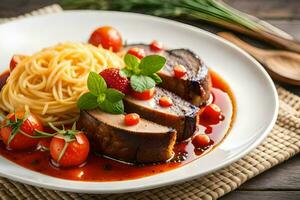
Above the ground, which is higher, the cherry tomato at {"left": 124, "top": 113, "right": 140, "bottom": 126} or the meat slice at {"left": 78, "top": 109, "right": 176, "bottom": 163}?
the cherry tomato at {"left": 124, "top": 113, "right": 140, "bottom": 126}

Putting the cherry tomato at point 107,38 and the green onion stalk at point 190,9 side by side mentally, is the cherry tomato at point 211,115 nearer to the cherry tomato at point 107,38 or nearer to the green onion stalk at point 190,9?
the cherry tomato at point 107,38

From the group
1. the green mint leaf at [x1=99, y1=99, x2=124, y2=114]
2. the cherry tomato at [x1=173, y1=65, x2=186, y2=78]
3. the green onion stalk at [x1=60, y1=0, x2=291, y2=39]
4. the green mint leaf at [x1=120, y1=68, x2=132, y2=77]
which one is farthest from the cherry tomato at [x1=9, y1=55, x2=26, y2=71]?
the green onion stalk at [x1=60, y1=0, x2=291, y2=39]

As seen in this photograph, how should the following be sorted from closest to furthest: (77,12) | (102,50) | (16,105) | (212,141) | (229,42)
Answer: (212,141), (16,105), (102,50), (229,42), (77,12)

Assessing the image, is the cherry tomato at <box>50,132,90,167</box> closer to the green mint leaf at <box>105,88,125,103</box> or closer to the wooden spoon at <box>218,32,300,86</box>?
the green mint leaf at <box>105,88,125,103</box>

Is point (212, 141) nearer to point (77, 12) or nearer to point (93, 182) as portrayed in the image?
point (93, 182)

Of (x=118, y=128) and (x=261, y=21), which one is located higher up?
(x=261, y=21)

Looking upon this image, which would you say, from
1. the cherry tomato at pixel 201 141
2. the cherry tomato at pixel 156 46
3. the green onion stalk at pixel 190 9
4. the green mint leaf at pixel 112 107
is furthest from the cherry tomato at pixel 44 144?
the green onion stalk at pixel 190 9

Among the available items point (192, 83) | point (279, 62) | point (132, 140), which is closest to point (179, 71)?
point (192, 83)

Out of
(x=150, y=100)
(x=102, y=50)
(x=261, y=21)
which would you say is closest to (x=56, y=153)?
(x=150, y=100)
